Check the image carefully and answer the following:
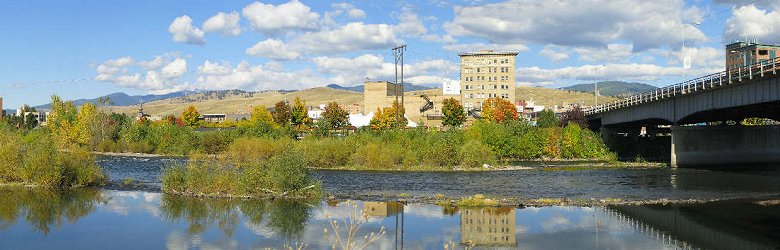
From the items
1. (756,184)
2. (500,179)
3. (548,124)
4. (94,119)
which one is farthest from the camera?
(94,119)

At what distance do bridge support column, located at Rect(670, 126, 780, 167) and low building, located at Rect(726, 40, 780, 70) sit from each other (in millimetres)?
108724

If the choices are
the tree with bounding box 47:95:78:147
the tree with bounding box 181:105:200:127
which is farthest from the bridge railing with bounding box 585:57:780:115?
the tree with bounding box 181:105:200:127

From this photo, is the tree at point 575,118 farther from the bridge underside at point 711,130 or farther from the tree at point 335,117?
the tree at point 335,117

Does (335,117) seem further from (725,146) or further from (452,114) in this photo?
(725,146)

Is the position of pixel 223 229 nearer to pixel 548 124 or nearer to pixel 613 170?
pixel 613 170

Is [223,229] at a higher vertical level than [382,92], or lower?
lower

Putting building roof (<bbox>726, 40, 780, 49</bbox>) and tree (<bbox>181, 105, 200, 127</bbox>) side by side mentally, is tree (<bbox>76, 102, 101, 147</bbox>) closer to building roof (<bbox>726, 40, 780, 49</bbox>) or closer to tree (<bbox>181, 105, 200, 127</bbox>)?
Answer: tree (<bbox>181, 105, 200, 127</bbox>)

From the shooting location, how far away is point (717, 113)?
223ft

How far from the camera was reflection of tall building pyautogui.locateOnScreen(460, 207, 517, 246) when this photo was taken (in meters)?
29.5

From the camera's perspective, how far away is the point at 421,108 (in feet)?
551

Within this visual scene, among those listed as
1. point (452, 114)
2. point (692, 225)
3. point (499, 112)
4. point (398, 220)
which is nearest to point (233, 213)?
point (398, 220)

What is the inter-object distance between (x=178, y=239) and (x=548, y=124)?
3160 inches

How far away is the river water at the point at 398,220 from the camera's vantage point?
29.7m

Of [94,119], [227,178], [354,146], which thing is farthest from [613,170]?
[94,119]
